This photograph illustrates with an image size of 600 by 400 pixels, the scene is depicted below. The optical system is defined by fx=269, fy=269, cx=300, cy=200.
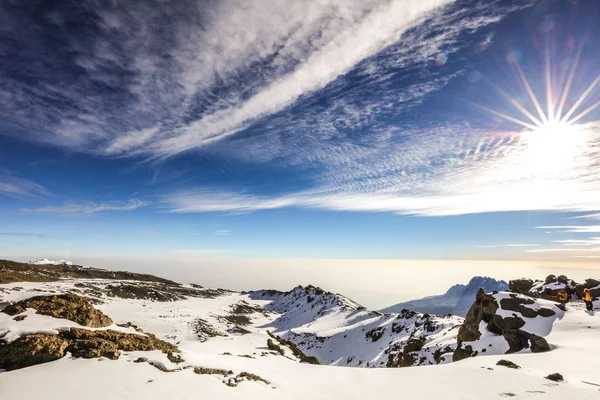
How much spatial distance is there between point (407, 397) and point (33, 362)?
47.3 ft

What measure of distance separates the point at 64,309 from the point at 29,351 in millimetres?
3801

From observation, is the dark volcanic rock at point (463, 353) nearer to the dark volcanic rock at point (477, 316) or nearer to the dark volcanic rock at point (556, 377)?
the dark volcanic rock at point (477, 316)

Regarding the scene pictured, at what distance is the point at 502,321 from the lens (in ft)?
90.8

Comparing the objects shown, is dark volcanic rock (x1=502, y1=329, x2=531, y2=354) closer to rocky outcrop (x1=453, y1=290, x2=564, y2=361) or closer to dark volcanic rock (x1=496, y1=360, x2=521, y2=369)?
rocky outcrop (x1=453, y1=290, x2=564, y2=361)

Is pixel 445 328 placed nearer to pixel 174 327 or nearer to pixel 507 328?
pixel 507 328

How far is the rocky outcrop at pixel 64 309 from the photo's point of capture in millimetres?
12844

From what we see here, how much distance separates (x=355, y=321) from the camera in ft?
268

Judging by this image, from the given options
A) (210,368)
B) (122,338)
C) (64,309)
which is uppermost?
(64,309)

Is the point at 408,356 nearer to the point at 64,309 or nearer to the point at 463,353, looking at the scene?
the point at 463,353

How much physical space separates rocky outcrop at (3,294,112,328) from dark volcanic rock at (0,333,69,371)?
2.50 meters

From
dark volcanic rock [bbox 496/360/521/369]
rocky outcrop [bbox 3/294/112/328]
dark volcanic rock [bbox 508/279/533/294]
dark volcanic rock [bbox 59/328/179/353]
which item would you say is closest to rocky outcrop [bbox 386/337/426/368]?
dark volcanic rock [bbox 496/360/521/369]

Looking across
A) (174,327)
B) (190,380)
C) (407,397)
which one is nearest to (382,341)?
(174,327)

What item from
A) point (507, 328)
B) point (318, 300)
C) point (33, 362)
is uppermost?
point (33, 362)

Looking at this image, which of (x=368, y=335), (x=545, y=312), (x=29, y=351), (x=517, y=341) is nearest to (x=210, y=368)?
(x=29, y=351)
